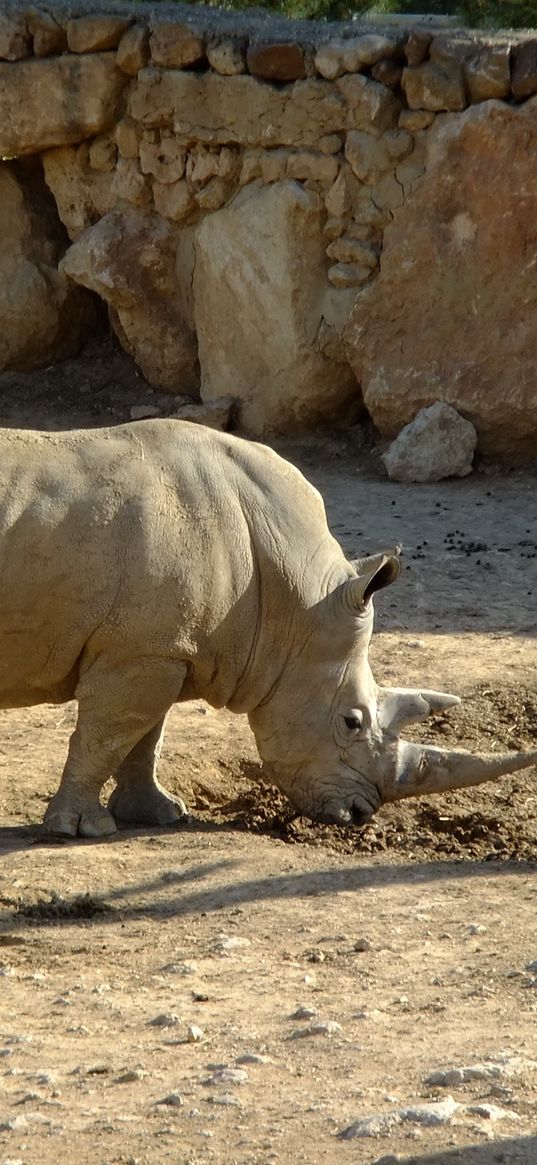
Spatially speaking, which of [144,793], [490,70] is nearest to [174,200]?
[490,70]

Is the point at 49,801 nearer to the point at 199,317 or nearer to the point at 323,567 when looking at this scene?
the point at 323,567

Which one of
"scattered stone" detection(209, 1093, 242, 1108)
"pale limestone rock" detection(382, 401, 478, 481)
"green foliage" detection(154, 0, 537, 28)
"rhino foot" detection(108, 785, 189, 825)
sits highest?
"green foliage" detection(154, 0, 537, 28)

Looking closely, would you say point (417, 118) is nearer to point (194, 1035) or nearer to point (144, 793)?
point (144, 793)

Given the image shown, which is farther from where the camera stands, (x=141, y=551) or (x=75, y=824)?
(x=75, y=824)

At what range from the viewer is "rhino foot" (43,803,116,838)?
6.88 metres

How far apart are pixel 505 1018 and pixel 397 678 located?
411 centimetres

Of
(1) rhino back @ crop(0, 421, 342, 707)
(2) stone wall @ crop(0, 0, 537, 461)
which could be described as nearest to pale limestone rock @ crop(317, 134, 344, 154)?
(2) stone wall @ crop(0, 0, 537, 461)

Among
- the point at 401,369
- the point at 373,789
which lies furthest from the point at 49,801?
the point at 401,369

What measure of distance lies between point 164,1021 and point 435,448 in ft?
26.8

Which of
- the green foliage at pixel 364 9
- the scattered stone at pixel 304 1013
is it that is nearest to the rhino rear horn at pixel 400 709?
the scattered stone at pixel 304 1013

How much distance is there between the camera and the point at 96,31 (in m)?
13.2

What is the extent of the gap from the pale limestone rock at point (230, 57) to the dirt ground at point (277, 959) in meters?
4.93

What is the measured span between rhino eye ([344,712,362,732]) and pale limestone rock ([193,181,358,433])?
6341mm

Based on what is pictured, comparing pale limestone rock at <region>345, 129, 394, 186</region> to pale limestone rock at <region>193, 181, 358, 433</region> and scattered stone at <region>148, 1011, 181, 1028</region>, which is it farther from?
scattered stone at <region>148, 1011, 181, 1028</region>
